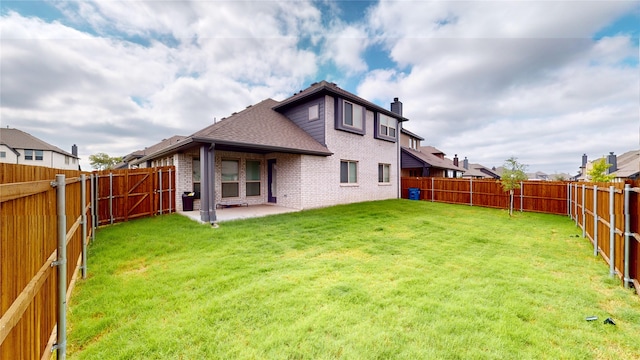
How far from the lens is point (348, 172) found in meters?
13.5

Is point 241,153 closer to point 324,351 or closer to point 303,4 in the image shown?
point 303,4

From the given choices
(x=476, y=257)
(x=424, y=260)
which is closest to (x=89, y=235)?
(x=424, y=260)

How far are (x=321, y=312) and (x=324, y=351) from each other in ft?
2.08

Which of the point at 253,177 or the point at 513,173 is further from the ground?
the point at 513,173

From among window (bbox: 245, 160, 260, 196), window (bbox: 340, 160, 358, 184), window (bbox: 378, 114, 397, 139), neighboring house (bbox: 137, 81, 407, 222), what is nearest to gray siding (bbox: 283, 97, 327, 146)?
neighboring house (bbox: 137, 81, 407, 222)

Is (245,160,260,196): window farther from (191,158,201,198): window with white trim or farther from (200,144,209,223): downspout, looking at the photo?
(200,144,209,223): downspout

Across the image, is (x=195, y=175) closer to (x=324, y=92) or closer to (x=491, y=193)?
(x=324, y=92)

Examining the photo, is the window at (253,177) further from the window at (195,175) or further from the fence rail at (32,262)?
the fence rail at (32,262)

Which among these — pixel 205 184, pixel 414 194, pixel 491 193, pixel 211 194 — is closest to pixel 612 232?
pixel 211 194

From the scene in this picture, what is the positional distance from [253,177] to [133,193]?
16.6 ft

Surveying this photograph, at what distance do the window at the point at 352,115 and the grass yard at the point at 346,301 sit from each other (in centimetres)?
806

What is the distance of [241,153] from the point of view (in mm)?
12023

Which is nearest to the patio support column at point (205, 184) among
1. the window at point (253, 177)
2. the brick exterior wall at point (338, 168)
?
the window at point (253, 177)

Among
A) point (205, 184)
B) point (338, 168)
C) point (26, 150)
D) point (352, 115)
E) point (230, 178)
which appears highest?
point (26, 150)
